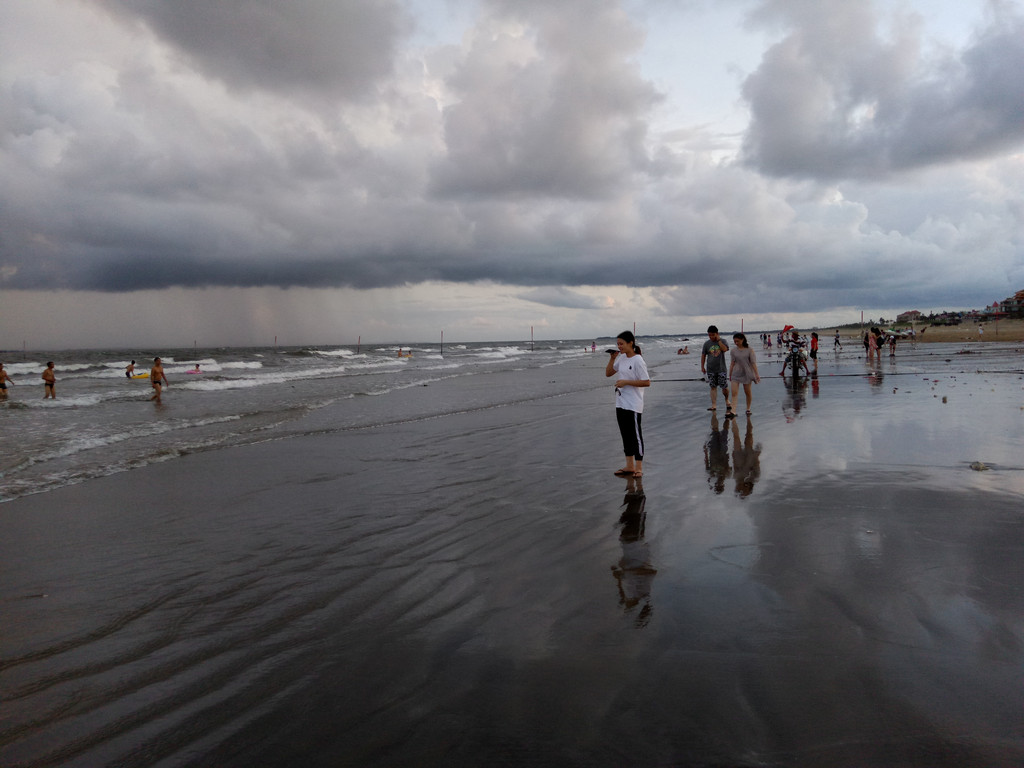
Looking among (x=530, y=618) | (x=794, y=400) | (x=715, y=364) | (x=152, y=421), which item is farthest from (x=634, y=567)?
(x=152, y=421)

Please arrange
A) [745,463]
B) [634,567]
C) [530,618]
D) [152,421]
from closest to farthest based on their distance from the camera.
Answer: [530,618] < [634,567] < [745,463] < [152,421]

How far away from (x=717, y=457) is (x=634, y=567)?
202 inches

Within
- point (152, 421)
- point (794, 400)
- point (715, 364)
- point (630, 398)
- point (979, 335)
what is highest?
point (979, 335)

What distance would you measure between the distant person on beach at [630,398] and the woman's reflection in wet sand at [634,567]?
137cm

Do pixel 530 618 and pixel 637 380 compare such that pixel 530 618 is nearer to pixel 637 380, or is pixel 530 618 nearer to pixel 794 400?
pixel 637 380

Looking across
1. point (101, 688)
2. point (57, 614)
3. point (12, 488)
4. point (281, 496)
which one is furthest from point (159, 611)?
point (12, 488)

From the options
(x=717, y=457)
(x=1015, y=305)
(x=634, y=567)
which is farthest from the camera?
(x=1015, y=305)

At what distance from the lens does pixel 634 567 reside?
482 centimetres

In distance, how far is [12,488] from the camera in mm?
8773

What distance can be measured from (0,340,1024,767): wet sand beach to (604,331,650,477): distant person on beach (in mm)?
394

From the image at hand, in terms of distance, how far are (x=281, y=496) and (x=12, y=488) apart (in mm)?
4673

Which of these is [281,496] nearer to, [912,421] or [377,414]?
[377,414]

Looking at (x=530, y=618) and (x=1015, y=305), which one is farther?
(x=1015, y=305)

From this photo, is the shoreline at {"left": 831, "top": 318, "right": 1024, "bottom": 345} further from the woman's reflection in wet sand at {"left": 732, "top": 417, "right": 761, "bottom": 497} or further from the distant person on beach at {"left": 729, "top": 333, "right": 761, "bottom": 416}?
the woman's reflection in wet sand at {"left": 732, "top": 417, "right": 761, "bottom": 497}
